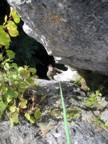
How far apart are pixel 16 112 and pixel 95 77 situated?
0.97 meters

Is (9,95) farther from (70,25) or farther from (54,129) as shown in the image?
(70,25)

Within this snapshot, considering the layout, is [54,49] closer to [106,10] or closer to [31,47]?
[106,10]

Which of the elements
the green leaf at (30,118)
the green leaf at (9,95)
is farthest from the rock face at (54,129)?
the green leaf at (9,95)

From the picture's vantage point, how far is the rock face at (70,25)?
218 cm

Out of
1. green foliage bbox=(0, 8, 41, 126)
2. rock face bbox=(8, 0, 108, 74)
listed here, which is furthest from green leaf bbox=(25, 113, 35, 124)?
rock face bbox=(8, 0, 108, 74)

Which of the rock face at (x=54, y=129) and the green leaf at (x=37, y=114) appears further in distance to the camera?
the green leaf at (x=37, y=114)

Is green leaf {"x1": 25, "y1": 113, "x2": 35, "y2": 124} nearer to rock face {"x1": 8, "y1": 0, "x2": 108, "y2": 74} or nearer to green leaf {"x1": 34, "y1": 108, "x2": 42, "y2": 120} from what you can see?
green leaf {"x1": 34, "y1": 108, "x2": 42, "y2": 120}

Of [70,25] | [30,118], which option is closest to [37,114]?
[30,118]

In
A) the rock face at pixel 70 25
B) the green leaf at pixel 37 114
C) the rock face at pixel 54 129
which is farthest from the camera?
the green leaf at pixel 37 114

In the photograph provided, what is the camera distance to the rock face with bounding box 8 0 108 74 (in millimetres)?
2182

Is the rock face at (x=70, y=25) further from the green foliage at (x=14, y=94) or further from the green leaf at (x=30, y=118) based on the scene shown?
the green leaf at (x=30, y=118)

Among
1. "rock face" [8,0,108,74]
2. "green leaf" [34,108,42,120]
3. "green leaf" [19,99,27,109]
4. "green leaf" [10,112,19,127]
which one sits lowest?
"green leaf" [10,112,19,127]

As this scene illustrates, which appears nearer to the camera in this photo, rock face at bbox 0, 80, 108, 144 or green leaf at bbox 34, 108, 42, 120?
rock face at bbox 0, 80, 108, 144

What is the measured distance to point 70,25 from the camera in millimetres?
2342
